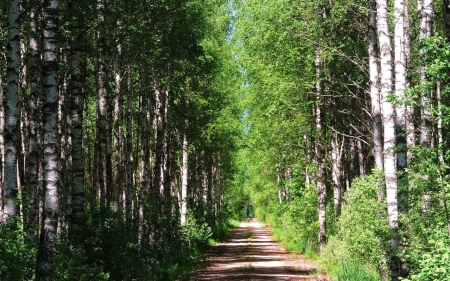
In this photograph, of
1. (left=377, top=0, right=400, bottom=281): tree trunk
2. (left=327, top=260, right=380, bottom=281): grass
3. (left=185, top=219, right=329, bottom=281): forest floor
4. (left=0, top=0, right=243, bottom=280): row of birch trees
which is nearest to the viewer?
(left=0, top=0, right=243, bottom=280): row of birch trees

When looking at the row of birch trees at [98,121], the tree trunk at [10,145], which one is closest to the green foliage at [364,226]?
the row of birch trees at [98,121]

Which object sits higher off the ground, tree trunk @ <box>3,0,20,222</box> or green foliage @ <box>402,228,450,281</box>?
tree trunk @ <box>3,0,20,222</box>

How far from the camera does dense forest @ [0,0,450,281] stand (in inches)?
358

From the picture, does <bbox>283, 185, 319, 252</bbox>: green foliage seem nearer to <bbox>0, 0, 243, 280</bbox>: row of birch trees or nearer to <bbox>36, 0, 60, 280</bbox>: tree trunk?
<bbox>0, 0, 243, 280</bbox>: row of birch trees

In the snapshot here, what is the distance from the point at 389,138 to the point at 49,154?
7117 mm

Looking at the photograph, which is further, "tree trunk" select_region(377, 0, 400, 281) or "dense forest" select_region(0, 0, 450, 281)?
"tree trunk" select_region(377, 0, 400, 281)

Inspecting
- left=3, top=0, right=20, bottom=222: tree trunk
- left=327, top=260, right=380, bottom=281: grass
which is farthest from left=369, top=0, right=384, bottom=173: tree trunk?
left=3, top=0, right=20, bottom=222: tree trunk

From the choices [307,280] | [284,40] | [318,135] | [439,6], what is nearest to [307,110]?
[318,135]

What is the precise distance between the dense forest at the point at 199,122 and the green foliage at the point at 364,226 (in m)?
0.06

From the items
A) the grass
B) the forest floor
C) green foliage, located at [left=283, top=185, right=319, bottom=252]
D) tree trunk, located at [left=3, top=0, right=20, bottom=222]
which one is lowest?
the forest floor

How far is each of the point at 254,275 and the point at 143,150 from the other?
6.00m

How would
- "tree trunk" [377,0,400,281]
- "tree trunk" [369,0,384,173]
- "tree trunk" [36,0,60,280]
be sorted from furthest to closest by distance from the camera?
"tree trunk" [369,0,384,173]
"tree trunk" [377,0,400,281]
"tree trunk" [36,0,60,280]

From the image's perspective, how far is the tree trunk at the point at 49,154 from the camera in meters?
A: 8.58

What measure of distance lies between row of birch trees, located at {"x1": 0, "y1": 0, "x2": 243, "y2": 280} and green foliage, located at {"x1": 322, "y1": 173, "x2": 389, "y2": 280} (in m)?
5.76
